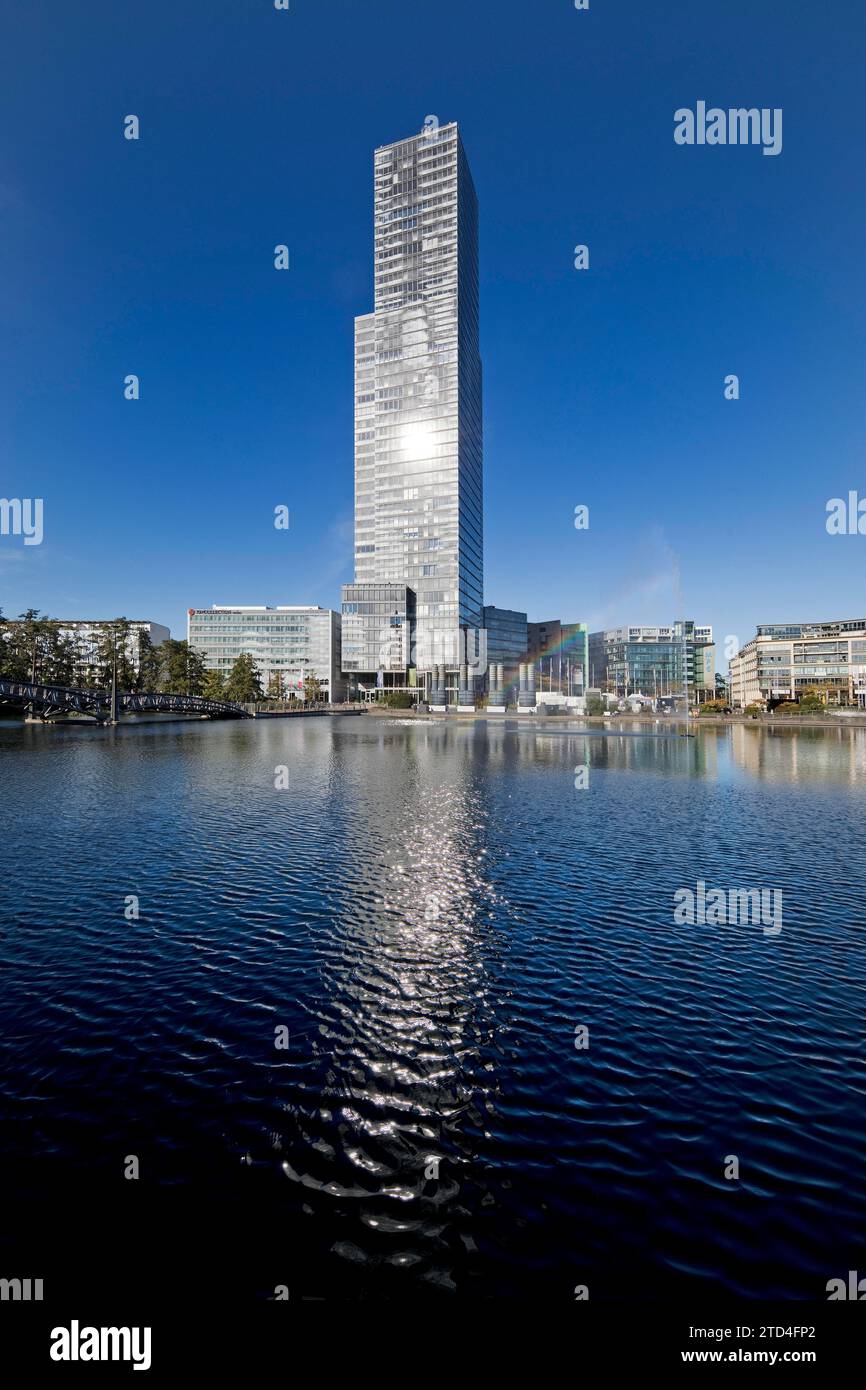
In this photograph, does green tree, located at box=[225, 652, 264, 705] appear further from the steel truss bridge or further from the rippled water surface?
the rippled water surface

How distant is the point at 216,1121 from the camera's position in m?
10.7

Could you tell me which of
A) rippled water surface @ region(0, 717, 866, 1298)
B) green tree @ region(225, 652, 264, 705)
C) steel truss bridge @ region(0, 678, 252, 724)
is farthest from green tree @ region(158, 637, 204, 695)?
rippled water surface @ region(0, 717, 866, 1298)

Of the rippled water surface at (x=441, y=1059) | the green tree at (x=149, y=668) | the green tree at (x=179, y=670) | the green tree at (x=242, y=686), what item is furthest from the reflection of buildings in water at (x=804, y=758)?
the green tree at (x=149, y=668)

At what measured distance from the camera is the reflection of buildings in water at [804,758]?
5672 cm

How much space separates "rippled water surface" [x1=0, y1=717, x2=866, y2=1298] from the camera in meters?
8.38

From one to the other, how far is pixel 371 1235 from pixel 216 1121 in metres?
3.79

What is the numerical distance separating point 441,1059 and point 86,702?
117 metres

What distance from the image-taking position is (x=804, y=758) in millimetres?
72375

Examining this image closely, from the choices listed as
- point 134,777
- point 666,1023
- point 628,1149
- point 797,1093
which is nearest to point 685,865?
Answer: point 666,1023

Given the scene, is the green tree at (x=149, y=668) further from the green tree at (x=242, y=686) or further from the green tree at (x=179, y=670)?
the green tree at (x=242, y=686)

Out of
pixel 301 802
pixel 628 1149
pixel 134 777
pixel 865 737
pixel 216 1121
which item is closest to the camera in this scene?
pixel 628 1149

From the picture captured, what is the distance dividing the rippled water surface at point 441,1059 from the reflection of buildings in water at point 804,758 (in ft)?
103

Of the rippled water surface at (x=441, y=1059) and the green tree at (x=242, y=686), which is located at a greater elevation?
the green tree at (x=242, y=686)
